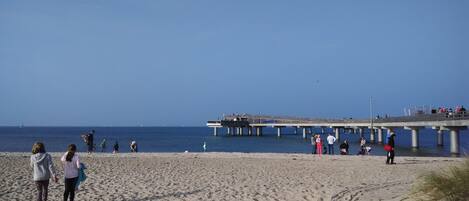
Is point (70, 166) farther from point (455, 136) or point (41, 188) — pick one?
point (455, 136)

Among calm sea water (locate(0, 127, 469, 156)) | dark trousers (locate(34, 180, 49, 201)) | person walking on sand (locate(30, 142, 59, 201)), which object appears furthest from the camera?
calm sea water (locate(0, 127, 469, 156))

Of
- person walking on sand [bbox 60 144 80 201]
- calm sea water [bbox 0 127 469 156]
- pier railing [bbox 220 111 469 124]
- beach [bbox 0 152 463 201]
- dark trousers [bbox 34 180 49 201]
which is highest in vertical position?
pier railing [bbox 220 111 469 124]

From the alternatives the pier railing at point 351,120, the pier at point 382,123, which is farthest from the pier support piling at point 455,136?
the pier railing at point 351,120

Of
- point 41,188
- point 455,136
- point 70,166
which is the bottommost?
point 41,188

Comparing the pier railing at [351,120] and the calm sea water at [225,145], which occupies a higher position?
the pier railing at [351,120]

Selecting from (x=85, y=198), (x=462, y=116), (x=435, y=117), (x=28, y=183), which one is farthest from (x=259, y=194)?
(x=435, y=117)

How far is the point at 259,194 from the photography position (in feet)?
37.0

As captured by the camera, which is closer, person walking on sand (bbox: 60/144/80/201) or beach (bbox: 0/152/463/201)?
person walking on sand (bbox: 60/144/80/201)

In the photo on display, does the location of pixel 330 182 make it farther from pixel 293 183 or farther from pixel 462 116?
pixel 462 116

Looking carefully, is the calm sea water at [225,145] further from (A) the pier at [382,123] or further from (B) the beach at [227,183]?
(B) the beach at [227,183]

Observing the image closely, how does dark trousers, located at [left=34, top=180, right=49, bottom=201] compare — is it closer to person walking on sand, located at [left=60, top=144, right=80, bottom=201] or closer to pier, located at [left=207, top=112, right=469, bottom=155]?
person walking on sand, located at [left=60, top=144, right=80, bottom=201]

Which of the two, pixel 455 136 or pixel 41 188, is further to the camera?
pixel 455 136

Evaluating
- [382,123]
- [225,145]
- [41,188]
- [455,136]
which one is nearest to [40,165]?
[41,188]

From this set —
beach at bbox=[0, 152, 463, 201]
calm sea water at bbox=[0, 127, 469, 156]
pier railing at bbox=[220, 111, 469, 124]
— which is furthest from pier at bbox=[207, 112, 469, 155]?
beach at bbox=[0, 152, 463, 201]
